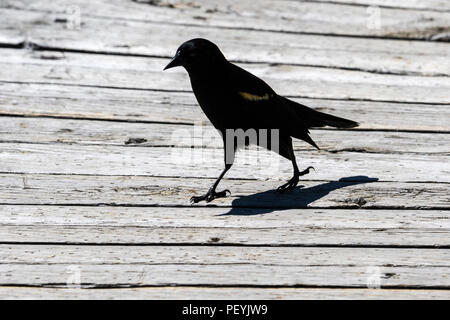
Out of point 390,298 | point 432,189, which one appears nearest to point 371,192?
point 432,189

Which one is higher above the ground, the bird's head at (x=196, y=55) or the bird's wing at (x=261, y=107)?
the bird's head at (x=196, y=55)

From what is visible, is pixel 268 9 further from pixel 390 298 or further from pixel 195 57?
pixel 390 298

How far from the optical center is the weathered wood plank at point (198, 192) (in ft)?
11.1

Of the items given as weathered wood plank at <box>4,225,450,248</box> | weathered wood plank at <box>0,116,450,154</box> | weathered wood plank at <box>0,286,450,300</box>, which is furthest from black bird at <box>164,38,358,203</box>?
weathered wood plank at <box>0,286,450,300</box>

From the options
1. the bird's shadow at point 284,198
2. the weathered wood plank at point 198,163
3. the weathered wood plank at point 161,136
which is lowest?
the bird's shadow at point 284,198

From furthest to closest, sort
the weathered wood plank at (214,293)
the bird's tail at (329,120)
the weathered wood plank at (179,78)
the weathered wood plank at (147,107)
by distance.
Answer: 1. the weathered wood plank at (179,78)
2. the weathered wood plank at (147,107)
3. the bird's tail at (329,120)
4. the weathered wood plank at (214,293)

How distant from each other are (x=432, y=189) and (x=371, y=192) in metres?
0.28

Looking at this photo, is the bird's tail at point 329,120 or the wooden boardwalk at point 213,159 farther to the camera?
the bird's tail at point 329,120

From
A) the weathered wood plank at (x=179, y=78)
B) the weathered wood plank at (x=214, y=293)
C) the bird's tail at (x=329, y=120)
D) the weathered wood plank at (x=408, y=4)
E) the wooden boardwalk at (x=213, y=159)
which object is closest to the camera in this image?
the weathered wood plank at (x=214, y=293)

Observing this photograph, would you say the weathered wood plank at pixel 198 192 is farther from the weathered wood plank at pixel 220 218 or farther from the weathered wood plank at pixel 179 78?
the weathered wood plank at pixel 179 78

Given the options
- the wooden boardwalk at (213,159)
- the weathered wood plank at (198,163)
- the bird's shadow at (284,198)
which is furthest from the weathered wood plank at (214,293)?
the weathered wood plank at (198,163)

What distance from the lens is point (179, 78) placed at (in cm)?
495

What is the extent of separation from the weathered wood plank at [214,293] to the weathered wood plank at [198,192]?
762mm

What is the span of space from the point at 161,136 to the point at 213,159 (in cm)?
33
